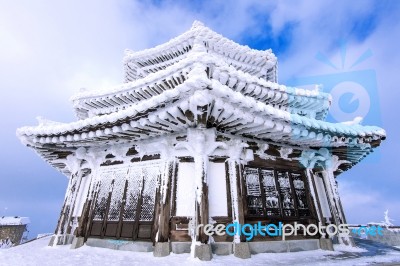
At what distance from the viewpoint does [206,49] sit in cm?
1040

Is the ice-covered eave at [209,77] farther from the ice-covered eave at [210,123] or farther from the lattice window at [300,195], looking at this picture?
the lattice window at [300,195]

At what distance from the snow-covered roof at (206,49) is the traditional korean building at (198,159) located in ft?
0.85

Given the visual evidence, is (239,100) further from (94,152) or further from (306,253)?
(94,152)

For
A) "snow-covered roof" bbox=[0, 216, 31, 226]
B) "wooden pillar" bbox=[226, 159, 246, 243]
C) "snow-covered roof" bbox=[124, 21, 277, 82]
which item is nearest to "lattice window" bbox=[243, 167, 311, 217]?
"wooden pillar" bbox=[226, 159, 246, 243]

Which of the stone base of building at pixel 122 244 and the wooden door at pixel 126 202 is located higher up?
the wooden door at pixel 126 202

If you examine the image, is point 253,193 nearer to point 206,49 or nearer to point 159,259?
point 159,259

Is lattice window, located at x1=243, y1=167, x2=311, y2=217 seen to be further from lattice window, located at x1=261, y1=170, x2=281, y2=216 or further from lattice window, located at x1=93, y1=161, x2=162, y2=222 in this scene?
lattice window, located at x1=93, y1=161, x2=162, y2=222

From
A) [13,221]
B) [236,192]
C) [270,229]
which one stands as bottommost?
[270,229]

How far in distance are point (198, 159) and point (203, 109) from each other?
5.48ft

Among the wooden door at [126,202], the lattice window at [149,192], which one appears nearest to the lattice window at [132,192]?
the wooden door at [126,202]

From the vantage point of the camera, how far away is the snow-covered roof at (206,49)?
33.2 feet

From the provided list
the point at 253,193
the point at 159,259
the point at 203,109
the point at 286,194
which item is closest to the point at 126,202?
the point at 159,259

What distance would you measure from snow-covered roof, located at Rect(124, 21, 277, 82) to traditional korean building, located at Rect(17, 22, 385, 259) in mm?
259

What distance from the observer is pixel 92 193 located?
27.5 feet
